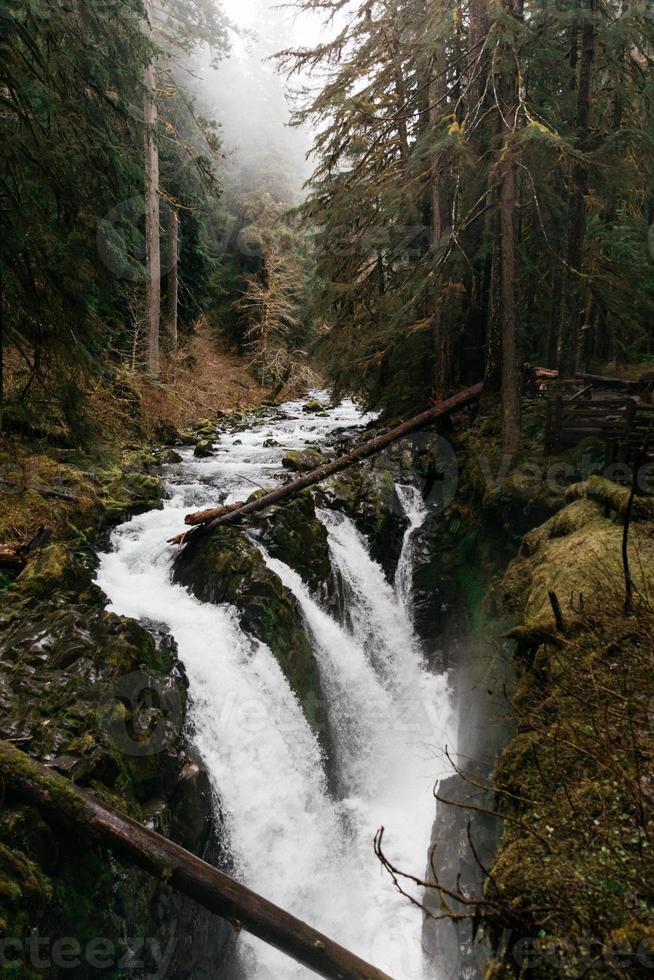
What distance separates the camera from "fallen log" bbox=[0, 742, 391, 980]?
12.0ft

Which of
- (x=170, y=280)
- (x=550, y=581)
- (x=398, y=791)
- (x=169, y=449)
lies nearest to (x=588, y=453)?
(x=550, y=581)

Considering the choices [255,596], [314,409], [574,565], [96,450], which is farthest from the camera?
[314,409]

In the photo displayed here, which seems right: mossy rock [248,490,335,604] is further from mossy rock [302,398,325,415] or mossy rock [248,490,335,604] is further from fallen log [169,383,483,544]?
mossy rock [302,398,325,415]

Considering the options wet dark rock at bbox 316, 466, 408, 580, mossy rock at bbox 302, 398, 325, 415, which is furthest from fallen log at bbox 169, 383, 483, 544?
mossy rock at bbox 302, 398, 325, 415

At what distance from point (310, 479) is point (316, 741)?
414 cm

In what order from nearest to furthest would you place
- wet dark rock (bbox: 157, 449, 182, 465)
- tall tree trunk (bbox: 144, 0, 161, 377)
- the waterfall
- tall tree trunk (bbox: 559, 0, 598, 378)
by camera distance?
Answer: tall tree trunk (bbox: 559, 0, 598, 378) < the waterfall < wet dark rock (bbox: 157, 449, 182, 465) < tall tree trunk (bbox: 144, 0, 161, 377)

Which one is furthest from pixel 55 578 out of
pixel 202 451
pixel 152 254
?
pixel 152 254

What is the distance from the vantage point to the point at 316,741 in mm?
7672

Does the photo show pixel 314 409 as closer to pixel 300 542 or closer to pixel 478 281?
pixel 478 281

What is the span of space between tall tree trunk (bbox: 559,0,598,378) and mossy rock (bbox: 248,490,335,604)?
654cm

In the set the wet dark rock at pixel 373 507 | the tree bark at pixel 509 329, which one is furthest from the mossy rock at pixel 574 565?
the wet dark rock at pixel 373 507

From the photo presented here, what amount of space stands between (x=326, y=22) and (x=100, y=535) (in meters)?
11.9

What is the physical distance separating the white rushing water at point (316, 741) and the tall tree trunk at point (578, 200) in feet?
21.3

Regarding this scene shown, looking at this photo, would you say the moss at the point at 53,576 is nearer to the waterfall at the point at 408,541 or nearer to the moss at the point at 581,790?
the moss at the point at 581,790
